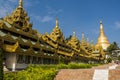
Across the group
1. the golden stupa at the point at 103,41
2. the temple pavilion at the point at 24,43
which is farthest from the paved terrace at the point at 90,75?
the golden stupa at the point at 103,41

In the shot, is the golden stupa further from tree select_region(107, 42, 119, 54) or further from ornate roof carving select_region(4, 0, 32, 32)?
ornate roof carving select_region(4, 0, 32, 32)

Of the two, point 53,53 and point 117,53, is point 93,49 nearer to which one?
point 117,53

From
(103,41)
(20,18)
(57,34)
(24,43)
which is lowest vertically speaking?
(24,43)

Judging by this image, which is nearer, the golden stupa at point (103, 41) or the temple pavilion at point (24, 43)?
the temple pavilion at point (24, 43)

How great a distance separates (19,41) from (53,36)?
80.4ft

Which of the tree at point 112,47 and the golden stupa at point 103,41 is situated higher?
the golden stupa at point 103,41

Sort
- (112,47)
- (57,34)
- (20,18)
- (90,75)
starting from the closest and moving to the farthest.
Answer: (90,75) → (20,18) → (57,34) → (112,47)

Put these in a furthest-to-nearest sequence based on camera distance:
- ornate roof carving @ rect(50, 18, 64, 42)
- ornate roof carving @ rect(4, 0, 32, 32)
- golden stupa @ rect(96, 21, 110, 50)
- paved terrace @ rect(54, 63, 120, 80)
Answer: golden stupa @ rect(96, 21, 110, 50) → ornate roof carving @ rect(50, 18, 64, 42) → ornate roof carving @ rect(4, 0, 32, 32) → paved terrace @ rect(54, 63, 120, 80)

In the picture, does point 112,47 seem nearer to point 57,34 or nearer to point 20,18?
point 57,34

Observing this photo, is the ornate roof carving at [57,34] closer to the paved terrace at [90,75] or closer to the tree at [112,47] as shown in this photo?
the paved terrace at [90,75]

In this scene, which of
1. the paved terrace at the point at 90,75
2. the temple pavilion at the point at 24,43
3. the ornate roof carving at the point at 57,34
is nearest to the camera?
the paved terrace at the point at 90,75

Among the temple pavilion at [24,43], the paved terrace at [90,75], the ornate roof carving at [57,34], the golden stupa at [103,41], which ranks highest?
the golden stupa at [103,41]

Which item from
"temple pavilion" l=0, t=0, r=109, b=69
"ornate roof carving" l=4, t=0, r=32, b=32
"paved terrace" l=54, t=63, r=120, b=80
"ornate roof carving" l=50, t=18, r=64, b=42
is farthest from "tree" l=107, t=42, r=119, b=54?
"paved terrace" l=54, t=63, r=120, b=80

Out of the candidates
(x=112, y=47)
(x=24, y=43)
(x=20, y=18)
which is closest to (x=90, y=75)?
(x=24, y=43)
